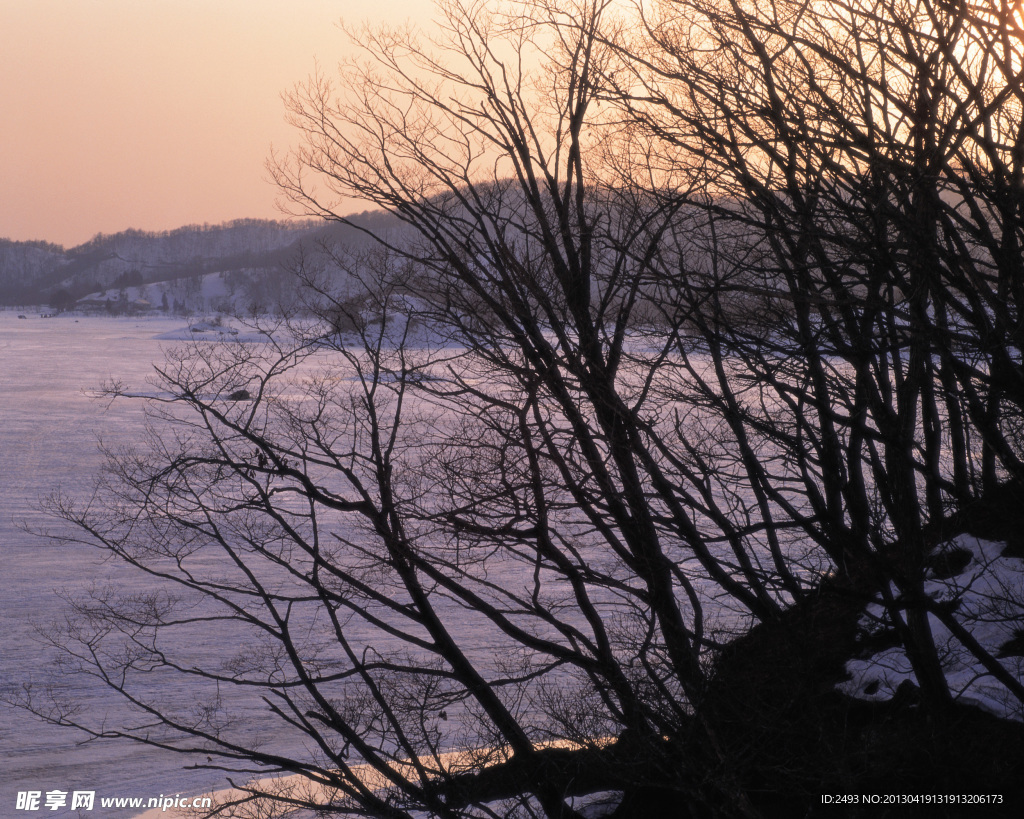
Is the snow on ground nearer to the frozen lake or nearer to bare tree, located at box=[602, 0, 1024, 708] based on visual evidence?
bare tree, located at box=[602, 0, 1024, 708]

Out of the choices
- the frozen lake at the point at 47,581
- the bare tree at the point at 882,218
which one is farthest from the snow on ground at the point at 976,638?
the frozen lake at the point at 47,581

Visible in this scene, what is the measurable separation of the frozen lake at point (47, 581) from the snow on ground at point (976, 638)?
21.6 ft

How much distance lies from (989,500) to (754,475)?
6.17 feet

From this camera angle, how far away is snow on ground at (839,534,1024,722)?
6.10 m

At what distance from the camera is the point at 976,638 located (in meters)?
6.95

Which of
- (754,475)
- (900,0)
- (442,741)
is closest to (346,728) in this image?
(442,741)

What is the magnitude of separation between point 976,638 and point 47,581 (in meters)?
12.5

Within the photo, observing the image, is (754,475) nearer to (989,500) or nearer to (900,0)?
(989,500)

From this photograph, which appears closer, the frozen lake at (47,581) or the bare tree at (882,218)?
the bare tree at (882,218)

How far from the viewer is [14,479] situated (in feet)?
59.5

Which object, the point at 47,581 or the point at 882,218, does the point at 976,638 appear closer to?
the point at 882,218

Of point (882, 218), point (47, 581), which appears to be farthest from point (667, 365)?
point (47, 581)

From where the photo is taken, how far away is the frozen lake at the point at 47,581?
9117 mm

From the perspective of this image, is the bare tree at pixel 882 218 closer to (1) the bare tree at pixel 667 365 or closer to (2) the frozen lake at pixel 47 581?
(1) the bare tree at pixel 667 365
